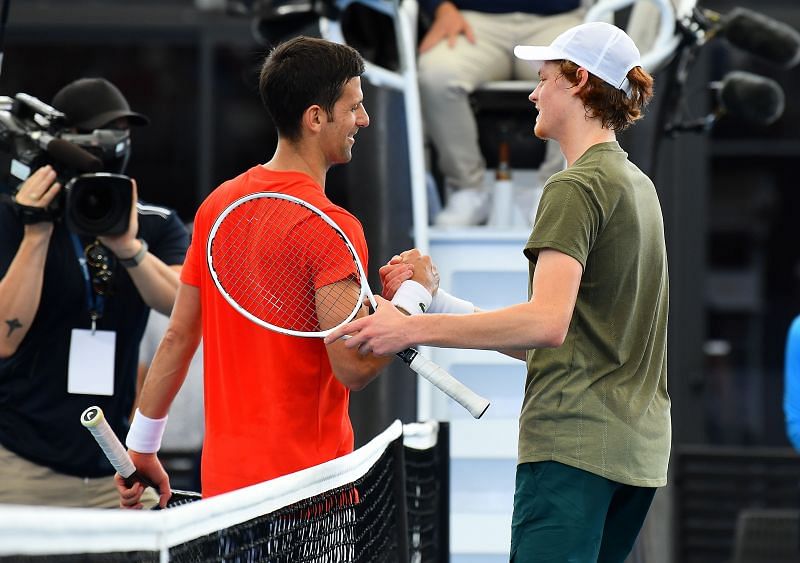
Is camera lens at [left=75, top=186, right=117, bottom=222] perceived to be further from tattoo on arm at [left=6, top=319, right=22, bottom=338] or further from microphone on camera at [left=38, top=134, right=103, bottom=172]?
tattoo on arm at [left=6, top=319, right=22, bottom=338]

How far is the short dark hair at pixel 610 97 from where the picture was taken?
293 cm

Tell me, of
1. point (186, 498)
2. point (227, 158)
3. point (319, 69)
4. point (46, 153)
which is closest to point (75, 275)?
point (46, 153)

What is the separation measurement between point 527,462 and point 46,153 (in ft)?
5.80

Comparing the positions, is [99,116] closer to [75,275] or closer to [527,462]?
[75,275]

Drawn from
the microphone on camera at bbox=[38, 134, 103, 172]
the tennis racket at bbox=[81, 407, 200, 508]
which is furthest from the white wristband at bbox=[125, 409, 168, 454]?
the microphone on camera at bbox=[38, 134, 103, 172]

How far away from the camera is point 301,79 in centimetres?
302

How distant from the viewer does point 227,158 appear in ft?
36.6

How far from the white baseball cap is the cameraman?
4.77 feet

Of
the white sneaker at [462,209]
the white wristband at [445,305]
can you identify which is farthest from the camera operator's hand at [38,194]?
the white sneaker at [462,209]

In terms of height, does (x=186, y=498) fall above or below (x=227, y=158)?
below

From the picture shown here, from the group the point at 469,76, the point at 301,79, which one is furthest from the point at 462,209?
the point at 301,79

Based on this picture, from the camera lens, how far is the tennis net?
1.79 meters

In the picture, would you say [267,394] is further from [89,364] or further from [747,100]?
[747,100]

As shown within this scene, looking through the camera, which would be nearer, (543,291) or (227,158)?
(543,291)
